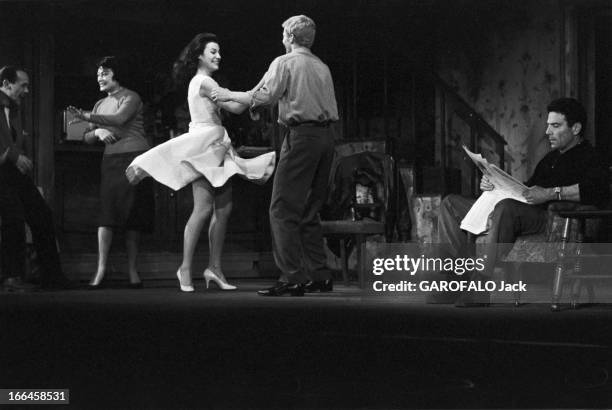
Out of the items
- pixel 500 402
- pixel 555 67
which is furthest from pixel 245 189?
pixel 500 402

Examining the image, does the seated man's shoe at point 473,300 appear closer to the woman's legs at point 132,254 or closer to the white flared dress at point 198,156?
the white flared dress at point 198,156

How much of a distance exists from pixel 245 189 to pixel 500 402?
5.62m

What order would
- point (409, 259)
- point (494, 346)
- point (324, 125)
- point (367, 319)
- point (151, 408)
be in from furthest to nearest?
point (409, 259) < point (324, 125) < point (367, 319) < point (494, 346) < point (151, 408)

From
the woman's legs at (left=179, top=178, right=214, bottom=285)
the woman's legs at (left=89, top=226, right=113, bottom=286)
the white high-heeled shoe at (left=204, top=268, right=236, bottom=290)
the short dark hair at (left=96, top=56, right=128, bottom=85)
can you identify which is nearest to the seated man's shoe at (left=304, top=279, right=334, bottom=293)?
the white high-heeled shoe at (left=204, top=268, right=236, bottom=290)

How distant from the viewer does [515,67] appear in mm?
7262

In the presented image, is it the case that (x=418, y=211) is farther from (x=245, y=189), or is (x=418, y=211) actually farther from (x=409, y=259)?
(x=245, y=189)

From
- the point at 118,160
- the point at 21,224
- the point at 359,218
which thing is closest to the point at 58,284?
the point at 21,224

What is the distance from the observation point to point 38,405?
2361mm

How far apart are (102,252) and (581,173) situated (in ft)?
8.44

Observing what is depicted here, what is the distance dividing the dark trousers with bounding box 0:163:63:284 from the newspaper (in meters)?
2.33

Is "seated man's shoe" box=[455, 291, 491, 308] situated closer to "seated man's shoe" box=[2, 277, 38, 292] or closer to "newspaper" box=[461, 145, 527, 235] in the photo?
"newspaper" box=[461, 145, 527, 235]

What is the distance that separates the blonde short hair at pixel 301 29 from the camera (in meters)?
5.06

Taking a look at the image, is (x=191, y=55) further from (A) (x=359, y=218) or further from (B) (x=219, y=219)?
(A) (x=359, y=218)

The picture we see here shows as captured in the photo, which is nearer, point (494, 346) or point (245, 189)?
point (494, 346)
